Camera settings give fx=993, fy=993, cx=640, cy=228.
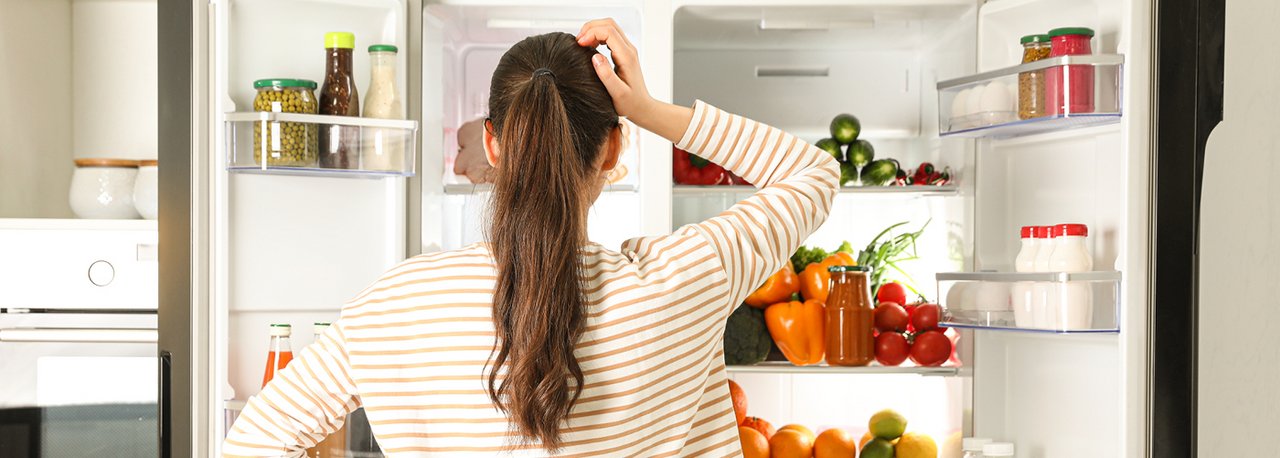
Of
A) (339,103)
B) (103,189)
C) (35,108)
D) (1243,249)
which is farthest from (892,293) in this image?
(1243,249)

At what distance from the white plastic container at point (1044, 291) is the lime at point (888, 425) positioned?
42 centimetres

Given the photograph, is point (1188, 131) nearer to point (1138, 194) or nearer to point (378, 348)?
point (1138, 194)

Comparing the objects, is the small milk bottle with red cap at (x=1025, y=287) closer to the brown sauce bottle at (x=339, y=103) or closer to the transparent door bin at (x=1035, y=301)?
the transparent door bin at (x=1035, y=301)

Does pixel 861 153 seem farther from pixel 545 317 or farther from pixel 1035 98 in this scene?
pixel 545 317

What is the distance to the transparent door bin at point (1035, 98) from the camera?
1422 mm

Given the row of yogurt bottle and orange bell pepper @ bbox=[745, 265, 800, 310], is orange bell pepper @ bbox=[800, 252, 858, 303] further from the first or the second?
the row of yogurt bottle

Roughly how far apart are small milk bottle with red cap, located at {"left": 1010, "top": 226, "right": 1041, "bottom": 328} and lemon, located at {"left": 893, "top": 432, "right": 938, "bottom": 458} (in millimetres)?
380

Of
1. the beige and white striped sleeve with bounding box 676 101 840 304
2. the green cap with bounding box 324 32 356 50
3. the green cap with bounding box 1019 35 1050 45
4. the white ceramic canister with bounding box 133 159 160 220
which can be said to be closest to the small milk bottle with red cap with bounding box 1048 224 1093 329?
the green cap with bounding box 1019 35 1050 45

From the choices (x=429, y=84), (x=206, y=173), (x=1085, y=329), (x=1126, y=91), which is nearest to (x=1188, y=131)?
(x=1126, y=91)

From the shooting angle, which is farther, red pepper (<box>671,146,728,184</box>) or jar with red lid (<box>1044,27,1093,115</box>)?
red pepper (<box>671,146,728,184</box>)

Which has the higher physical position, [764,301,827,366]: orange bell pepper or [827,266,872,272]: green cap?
[827,266,872,272]: green cap

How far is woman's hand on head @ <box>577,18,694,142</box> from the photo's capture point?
2.63 ft

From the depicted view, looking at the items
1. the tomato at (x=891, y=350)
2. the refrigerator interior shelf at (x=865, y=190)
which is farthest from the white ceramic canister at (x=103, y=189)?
the tomato at (x=891, y=350)

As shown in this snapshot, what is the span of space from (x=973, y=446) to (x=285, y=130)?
1268 millimetres
